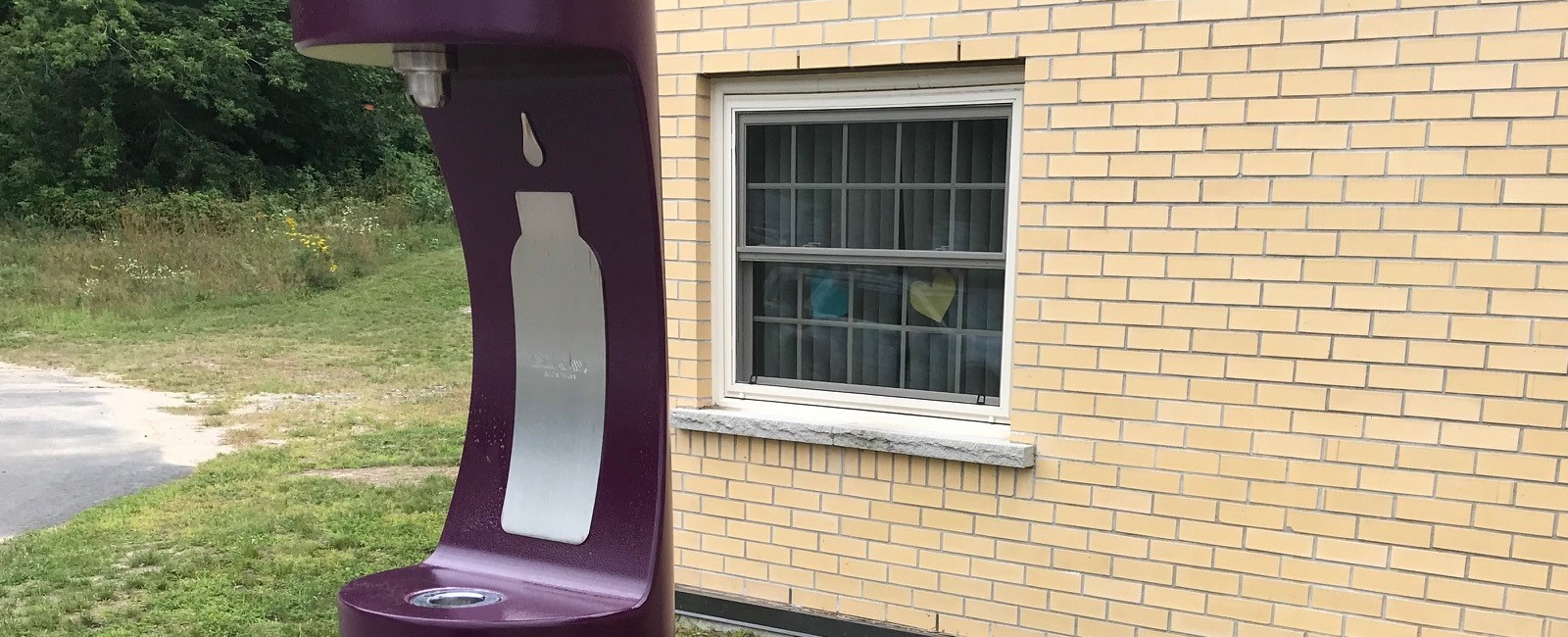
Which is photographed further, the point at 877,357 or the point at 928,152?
the point at 877,357

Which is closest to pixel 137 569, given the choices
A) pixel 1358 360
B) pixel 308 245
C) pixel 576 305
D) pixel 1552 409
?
pixel 576 305

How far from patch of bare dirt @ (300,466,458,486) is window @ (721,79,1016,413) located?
359 centimetres

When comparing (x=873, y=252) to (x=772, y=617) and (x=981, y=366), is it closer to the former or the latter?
(x=981, y=366)

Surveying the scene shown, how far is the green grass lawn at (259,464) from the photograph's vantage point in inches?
193

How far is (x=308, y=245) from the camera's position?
52.2 ft

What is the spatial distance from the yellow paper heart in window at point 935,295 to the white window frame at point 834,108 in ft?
0.79

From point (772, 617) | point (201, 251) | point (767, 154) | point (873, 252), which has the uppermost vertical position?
point (767, 154)

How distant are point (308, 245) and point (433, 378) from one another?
6402 mm

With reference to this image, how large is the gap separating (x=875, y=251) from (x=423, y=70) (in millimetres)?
2040

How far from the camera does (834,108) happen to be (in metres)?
4.00

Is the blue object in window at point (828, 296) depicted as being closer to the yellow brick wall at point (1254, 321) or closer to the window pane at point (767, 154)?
the window pane at point (767, 154)

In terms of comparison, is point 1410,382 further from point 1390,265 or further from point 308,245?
point 308,245

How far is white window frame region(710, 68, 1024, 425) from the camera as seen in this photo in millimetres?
3787

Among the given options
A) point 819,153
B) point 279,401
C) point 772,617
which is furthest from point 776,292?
point 279,401
